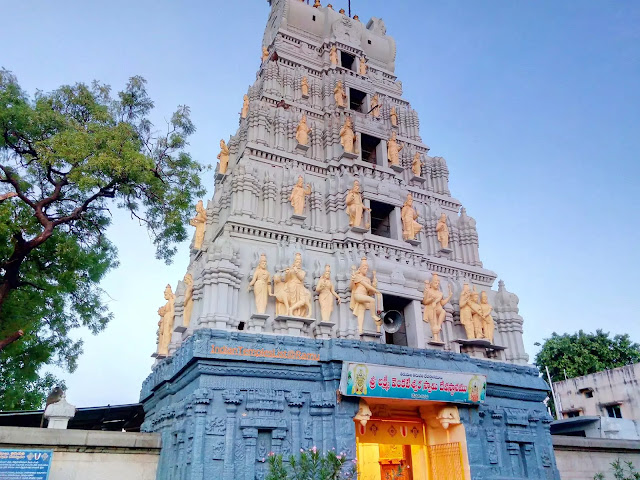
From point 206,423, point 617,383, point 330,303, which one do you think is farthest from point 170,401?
point 617,383

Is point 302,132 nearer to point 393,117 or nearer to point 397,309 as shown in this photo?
point 393,117

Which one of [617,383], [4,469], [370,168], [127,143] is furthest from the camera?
[617,383]

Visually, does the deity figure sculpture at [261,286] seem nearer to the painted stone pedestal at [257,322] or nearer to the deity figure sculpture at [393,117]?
the painted stone pedestal at [257,322]

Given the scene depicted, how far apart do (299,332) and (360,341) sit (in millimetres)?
1559

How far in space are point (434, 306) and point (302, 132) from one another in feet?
23.0

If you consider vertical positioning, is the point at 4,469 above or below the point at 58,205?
below

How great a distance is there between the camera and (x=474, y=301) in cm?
1571

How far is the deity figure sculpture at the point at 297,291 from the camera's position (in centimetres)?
1298

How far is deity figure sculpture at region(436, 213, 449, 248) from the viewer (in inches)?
676

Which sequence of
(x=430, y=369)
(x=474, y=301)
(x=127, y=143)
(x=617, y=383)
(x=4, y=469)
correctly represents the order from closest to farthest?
(x=4, y=469) → (x=430, y=369) → (x=127, y=143) → (x=474, y=301) → (x=617, y=383)

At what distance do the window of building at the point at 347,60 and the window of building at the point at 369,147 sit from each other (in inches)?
160

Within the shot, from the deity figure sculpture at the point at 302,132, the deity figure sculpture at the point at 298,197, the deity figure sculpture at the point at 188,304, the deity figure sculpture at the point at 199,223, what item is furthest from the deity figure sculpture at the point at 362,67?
the deity figure sculpture at the point at 188,304

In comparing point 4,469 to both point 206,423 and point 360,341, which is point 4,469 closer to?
point 206,423

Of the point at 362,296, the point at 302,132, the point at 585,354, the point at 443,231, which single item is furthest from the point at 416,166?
A: the point at 585,354
